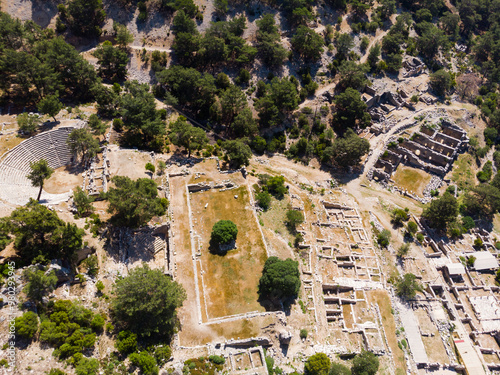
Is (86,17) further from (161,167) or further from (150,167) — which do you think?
(150,167)

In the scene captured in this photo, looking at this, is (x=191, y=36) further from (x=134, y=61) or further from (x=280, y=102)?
(x=280, y=102)

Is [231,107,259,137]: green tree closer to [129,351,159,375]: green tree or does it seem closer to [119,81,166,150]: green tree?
[119,81,166,150]: green tree

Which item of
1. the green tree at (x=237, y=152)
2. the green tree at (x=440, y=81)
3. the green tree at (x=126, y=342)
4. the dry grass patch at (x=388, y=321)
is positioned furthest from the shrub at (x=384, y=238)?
the green tree at (x=440, y=81)

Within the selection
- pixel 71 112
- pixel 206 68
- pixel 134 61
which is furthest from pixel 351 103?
pixel 71 112

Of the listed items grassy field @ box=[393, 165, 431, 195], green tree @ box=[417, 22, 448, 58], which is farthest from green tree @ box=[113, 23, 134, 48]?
green tree @ box=[417, 22, 448, 58]

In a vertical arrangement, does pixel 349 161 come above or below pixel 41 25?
below

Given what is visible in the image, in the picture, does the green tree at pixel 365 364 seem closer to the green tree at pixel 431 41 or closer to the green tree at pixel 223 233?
the green tree at pixel 223 233
